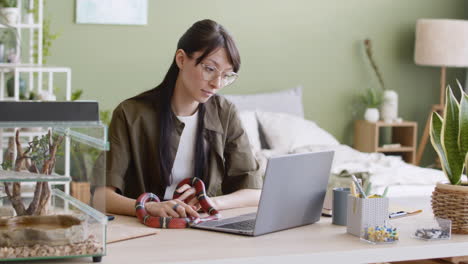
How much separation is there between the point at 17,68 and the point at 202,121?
2.48 m

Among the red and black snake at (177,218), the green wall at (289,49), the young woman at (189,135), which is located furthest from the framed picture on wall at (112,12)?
the red and black snake at (177,218)

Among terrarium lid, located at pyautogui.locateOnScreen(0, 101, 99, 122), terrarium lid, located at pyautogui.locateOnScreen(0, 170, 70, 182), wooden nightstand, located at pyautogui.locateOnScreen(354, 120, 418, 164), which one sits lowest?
wooden nightstand, located at pyautogui.locateOnScreen(354, 120, 418, 164)

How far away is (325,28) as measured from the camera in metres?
5.89

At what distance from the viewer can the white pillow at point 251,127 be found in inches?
198

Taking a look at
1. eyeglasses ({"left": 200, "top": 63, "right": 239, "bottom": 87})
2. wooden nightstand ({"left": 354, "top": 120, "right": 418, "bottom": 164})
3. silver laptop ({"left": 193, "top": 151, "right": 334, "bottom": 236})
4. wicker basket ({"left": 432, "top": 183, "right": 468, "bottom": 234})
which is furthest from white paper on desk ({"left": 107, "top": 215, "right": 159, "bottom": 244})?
wooden nightstand ({"left": 354, "top": 120, "right": 418, "bottom": 164})

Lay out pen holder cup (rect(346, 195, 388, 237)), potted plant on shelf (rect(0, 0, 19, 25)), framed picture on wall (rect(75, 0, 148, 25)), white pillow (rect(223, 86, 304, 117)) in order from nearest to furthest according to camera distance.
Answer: pen holder cup (rect(346, 195, 388, 237)) → potted plant on shelf (rect(0, 0, 19, 25)) → framed picture on wall (rect(75, 0, 148, 25)) → white pillow (rect(223, 86, 304, 117))

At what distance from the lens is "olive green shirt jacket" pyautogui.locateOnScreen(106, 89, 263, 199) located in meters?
2.37

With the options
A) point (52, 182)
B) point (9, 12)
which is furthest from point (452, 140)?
point (9, 12)

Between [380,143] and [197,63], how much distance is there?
4.03 meters

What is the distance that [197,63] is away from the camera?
2316mm

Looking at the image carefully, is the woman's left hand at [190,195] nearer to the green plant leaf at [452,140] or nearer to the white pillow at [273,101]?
the green plant leaf at [452,140]

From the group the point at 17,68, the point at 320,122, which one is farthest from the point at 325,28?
the point at 17,68

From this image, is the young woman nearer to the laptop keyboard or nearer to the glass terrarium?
the laptop keyboard

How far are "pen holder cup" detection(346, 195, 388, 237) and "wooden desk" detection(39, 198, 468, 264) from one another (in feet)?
0.11
